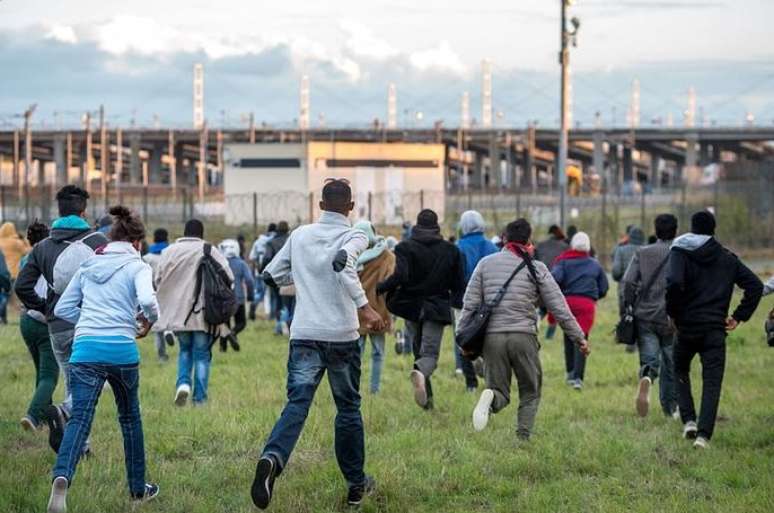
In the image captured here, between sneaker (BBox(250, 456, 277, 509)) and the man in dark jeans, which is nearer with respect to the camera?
sneaker (BBox(250, 456, 277, 509))

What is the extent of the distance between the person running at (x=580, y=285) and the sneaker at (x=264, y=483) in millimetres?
7602

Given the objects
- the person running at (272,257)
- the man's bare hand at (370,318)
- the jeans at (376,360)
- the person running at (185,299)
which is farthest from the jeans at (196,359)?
the person running at (272,257)

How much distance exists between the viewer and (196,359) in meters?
12.5

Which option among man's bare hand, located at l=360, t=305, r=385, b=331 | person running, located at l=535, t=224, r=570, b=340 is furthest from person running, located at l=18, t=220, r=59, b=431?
person running, located at l=535, t=224, r=570, b=340

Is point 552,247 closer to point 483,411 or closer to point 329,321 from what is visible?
point 483,411

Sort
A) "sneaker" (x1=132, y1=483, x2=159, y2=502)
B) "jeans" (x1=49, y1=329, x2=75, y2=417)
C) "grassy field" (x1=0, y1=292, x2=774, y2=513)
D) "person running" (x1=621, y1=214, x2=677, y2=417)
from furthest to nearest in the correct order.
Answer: "person running" (x1=621, y1=214, x2=677, y2=417) < "jeans" (x1=49, y1=329, x2=75, y2=417) < "grassy field" (x1=0, y1=292, x2=774, y2=513) < "sneaker" (x1=132, y1=483, x2=159, y2=502)

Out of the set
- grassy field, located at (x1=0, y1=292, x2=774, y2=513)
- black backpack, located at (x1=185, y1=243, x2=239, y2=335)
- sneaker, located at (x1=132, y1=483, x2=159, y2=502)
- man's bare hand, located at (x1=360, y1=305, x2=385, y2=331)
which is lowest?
grassy field, located at (x1=0, y1=292, x2=774, y2=513)

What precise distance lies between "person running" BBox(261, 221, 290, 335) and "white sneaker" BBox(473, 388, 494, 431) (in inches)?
401

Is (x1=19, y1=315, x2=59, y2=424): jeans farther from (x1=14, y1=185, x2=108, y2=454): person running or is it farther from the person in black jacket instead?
the person in black jacket

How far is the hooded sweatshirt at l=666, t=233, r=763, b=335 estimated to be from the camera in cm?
1002

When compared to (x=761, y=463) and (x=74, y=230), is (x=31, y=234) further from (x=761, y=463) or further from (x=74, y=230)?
(x=761, y=463)

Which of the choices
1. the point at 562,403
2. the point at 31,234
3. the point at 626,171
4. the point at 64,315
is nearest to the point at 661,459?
the point at 562,403

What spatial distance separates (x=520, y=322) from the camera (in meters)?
9.99

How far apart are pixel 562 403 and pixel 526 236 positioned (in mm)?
3387
